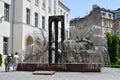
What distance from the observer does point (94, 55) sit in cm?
2552

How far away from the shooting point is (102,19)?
8662 cm

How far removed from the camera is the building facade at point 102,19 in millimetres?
85688

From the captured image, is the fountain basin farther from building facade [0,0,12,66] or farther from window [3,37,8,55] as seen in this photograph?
window [3,37,8,55]

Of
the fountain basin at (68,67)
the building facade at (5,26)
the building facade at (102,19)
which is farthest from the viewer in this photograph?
the building facade at (102,19)

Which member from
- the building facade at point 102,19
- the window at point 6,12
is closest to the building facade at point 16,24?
the window at point 6,12

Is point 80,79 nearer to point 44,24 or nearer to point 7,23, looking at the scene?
point 7,23

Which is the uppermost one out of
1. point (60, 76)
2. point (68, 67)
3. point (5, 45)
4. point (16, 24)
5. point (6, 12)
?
point (6, 12)

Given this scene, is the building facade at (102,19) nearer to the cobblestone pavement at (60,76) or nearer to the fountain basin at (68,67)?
the fountain basin at (68,67)

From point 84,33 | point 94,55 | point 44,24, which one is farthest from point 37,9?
point 94,55

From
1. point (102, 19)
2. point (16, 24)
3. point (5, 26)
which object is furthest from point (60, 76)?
point (102, 19)

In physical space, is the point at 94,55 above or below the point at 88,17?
below

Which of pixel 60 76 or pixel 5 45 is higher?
pixel 5 45

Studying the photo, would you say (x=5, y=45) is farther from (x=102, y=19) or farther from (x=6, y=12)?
(x=102, y=19)

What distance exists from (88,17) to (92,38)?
60.9 meters
